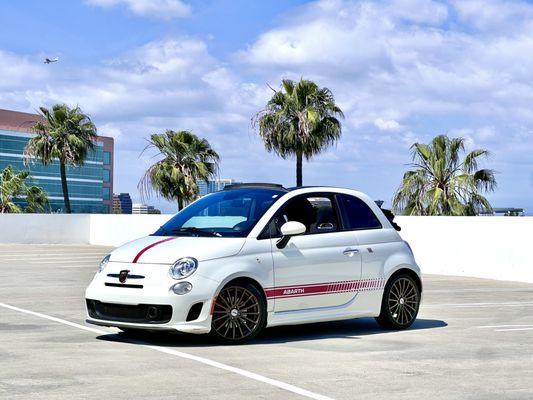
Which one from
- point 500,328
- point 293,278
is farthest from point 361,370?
point 500,328

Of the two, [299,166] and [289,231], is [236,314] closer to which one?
[289,231]

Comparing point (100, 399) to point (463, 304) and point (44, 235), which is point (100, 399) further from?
point (44, 235)

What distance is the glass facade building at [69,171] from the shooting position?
460 feet

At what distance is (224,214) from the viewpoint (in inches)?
454

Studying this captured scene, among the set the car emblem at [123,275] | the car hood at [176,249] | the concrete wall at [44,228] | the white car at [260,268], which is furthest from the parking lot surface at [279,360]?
the concrete wall at [44,228]

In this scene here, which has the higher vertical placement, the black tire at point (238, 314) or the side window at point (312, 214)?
the side window at point (312, 214)

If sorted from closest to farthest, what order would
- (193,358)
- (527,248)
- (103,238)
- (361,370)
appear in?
(361,370) < (193,358) < (527,248) < (103,238)

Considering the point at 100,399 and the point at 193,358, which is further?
the point at 193,358

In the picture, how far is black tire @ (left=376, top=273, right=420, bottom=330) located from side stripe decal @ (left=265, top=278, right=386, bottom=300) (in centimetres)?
19

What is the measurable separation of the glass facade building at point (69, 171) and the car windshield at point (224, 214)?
122658mm

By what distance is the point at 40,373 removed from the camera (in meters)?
8.45

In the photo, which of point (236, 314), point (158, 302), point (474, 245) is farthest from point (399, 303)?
point (474, 245)

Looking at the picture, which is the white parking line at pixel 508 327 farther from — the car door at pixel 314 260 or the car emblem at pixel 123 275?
the car emblem at pixel 123 275

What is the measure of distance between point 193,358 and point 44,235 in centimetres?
3790
